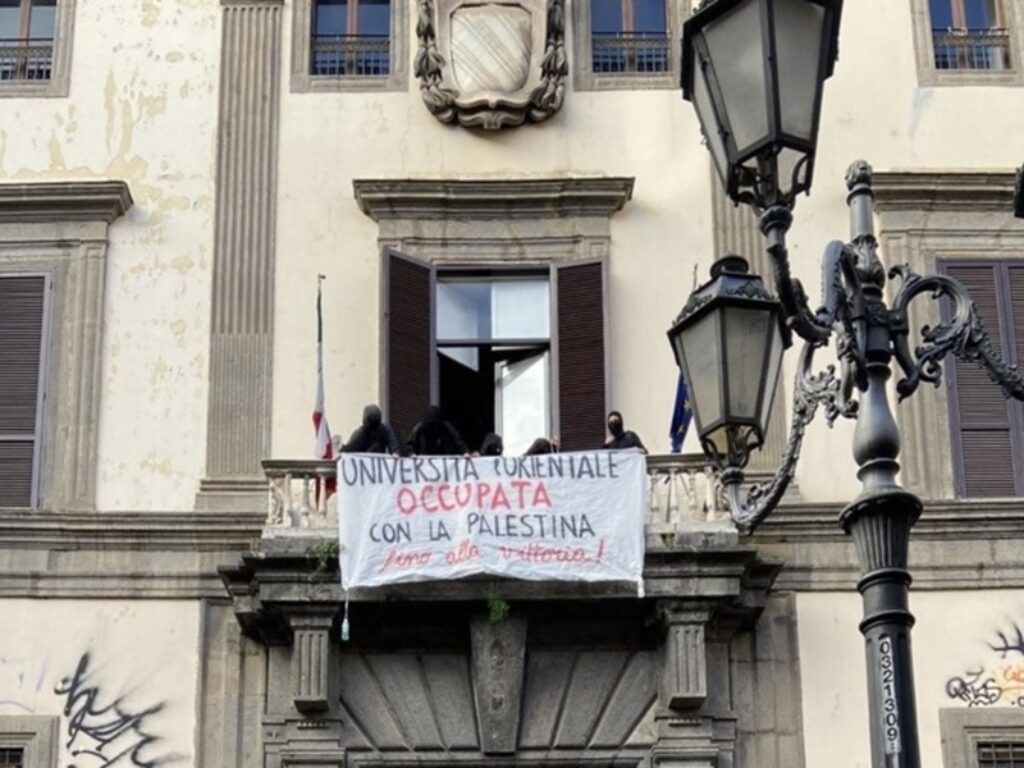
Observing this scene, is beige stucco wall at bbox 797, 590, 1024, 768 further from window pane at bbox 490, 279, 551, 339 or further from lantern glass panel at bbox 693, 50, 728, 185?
lantern glass panel at bbox 693, 50, 728, 185

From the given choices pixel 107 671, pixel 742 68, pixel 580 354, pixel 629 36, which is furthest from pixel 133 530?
pixel 742 68

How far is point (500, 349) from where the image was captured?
18641 mm

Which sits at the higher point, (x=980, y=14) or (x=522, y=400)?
(x=980, y=14)

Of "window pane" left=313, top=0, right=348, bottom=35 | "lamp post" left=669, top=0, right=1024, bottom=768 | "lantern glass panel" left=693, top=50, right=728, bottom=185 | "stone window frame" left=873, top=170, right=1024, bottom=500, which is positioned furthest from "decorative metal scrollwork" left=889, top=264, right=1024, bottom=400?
"window pane" left=313, top=0, right=348, bottom=35

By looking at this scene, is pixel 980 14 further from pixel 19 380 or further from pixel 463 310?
pixel 19 380

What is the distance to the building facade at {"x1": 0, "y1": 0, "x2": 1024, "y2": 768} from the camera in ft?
55.8

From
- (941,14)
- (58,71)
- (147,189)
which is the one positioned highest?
(941,14)

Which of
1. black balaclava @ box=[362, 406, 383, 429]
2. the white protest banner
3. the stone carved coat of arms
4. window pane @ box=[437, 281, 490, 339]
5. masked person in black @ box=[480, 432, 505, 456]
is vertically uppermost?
the stone carved coat of arms

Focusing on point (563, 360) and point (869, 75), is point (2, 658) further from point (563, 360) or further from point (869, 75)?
point (869, 75)

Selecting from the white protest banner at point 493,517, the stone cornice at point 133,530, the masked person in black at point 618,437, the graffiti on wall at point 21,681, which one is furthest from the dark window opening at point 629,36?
the graffiti on wall at point 21,681

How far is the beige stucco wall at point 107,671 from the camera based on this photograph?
56.2 ft

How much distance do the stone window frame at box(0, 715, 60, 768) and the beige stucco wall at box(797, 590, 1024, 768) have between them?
543 centimetres

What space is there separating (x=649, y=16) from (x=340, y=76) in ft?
8.56

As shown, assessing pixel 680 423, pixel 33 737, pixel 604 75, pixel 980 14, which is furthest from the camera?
pixel 980 14
